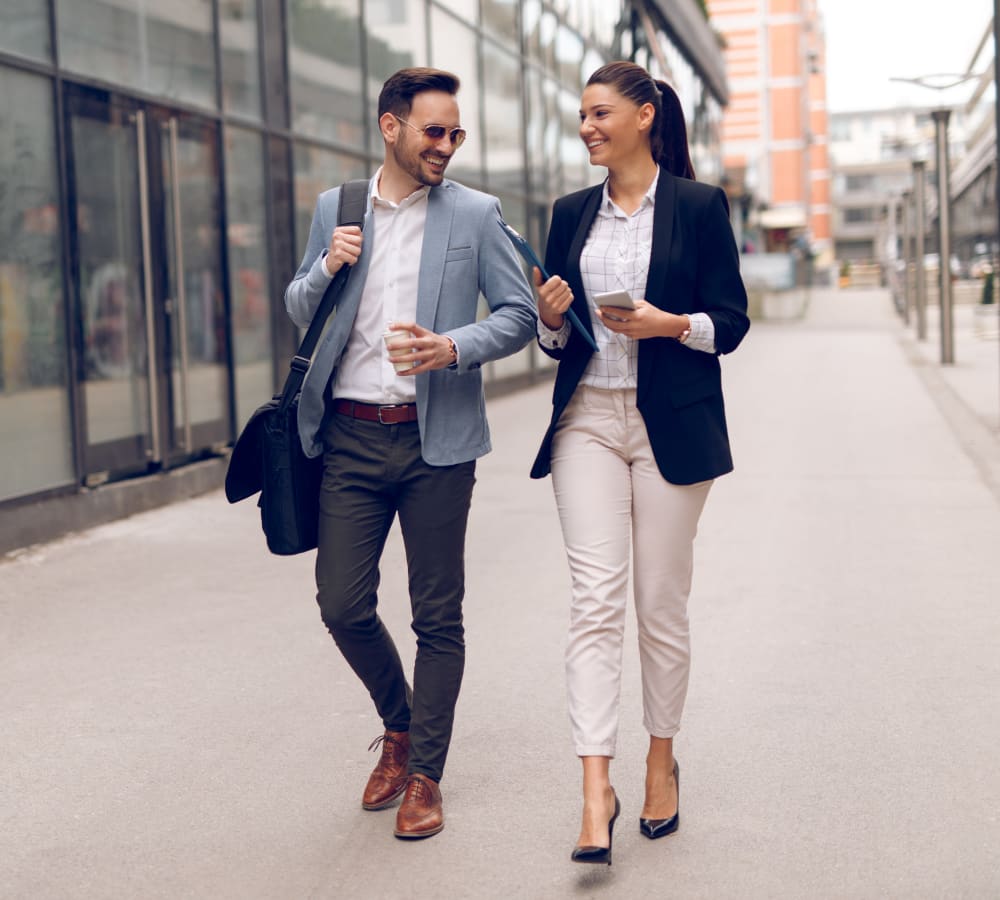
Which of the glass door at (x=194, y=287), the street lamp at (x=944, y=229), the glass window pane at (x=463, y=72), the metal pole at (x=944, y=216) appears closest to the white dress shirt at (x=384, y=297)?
the glass door at (x=194, y=287)

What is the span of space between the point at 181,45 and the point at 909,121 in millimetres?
138025

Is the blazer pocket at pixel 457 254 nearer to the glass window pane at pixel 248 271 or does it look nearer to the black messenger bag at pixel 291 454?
the black messenger bag at pixel 291 454

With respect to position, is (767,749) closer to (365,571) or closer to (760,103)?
(365,571)

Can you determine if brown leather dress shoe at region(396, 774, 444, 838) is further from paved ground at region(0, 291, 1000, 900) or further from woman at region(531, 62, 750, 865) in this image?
woman at region(531, 62, 750, 865)

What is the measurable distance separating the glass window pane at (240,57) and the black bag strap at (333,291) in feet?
27.3

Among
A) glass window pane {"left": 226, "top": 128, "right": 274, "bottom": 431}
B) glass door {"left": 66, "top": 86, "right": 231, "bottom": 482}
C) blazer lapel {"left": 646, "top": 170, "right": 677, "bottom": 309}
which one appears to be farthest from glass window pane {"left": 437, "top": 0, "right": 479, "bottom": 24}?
blazer lapel {"left": 646, "top": 170, "right": 677, "bottom": 309}

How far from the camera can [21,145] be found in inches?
359

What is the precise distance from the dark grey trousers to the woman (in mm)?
325

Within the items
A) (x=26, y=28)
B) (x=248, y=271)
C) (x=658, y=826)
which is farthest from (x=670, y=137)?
(x=248, y=271)

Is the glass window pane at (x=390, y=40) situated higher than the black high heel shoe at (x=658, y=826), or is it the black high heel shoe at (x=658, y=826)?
the glass window pane at (x=390, y=40)

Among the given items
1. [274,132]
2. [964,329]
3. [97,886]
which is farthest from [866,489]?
[964,329]

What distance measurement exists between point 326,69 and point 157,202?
161 inches

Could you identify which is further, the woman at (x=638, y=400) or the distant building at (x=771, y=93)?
the distant building at (x=771, y=93)

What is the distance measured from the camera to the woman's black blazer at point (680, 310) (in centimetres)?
394
